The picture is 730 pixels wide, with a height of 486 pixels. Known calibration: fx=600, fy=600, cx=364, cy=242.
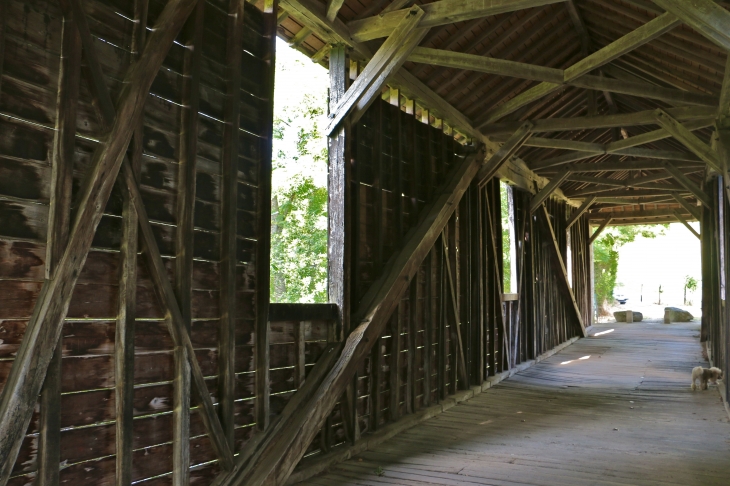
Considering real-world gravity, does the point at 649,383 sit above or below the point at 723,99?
below

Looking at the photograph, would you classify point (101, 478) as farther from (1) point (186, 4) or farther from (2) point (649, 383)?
(2) point (649, 383)

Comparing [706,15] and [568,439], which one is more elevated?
[706,15]

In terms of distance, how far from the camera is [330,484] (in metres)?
4.21

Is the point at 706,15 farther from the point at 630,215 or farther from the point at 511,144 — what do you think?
the point at 630,215

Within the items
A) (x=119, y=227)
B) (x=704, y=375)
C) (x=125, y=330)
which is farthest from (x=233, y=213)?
(x=704, y=375)

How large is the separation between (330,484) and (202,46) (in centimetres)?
304

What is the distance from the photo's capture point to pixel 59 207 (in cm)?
271

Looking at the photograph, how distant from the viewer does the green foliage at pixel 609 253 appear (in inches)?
877

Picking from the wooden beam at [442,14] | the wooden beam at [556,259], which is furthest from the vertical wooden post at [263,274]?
the wooden beam at [556,259]

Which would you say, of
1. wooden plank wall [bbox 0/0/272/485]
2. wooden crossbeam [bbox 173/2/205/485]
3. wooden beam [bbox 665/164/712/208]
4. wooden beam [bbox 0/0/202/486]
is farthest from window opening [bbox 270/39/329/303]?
wooden beam [bbox 0/0/202/486]

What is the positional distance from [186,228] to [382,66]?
2.29m

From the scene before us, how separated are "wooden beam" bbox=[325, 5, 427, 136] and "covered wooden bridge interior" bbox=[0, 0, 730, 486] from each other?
0.02m

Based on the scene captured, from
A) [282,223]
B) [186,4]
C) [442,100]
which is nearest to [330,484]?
[186,4]

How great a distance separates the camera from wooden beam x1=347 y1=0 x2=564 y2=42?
14.3ft
